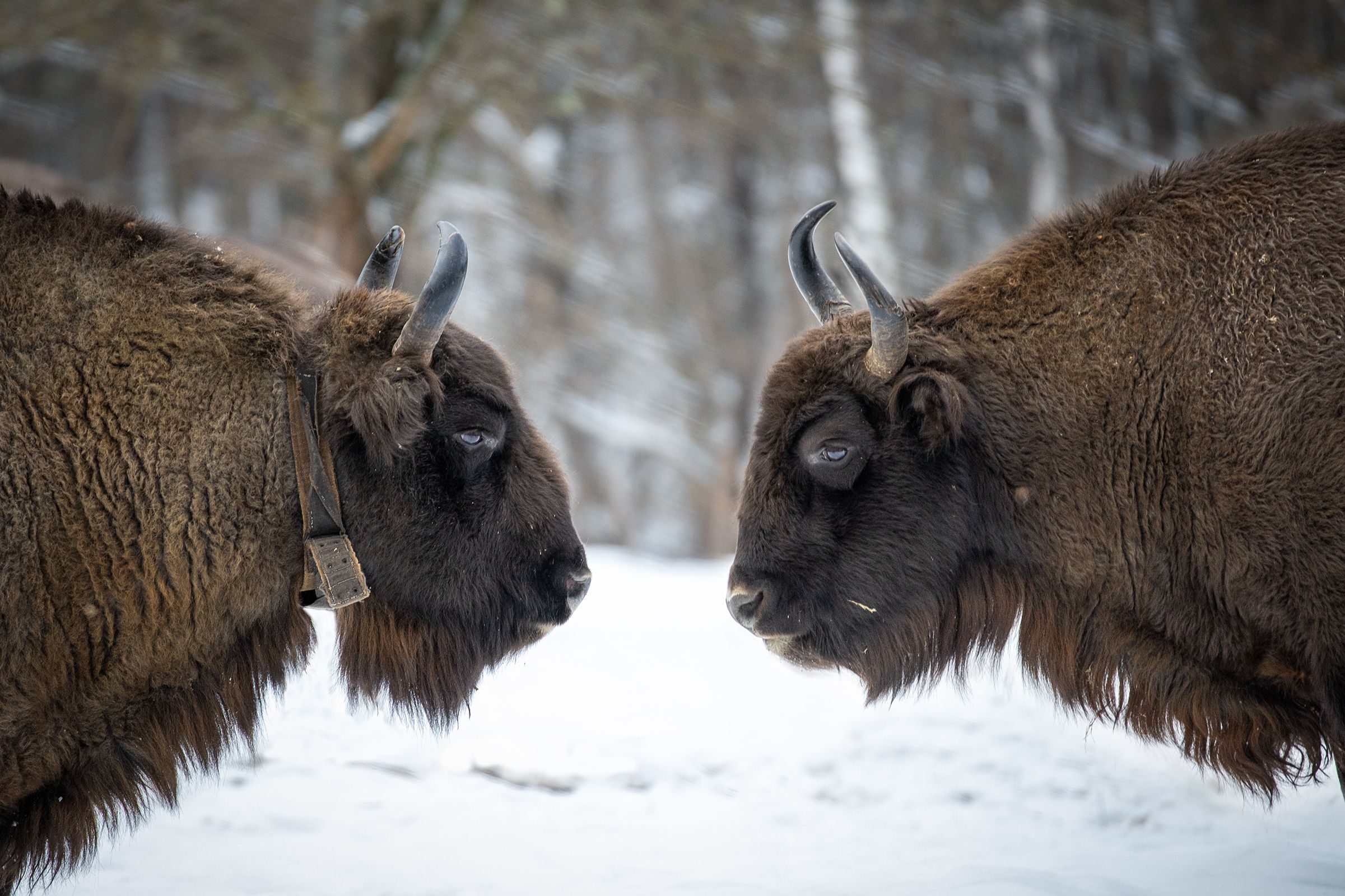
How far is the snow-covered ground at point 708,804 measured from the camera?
360cm

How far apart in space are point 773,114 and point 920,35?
6.21ft

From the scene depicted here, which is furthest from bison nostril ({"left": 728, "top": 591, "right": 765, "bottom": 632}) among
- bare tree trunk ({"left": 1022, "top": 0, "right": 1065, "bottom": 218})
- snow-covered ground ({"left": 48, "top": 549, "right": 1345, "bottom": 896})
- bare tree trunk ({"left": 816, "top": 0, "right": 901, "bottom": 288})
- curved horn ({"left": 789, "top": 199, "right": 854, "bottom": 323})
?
bare tree trunk ({"left": 1022, "top": 0, "right": 1065, "bottom": 218})

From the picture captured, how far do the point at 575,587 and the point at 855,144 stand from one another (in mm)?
7892

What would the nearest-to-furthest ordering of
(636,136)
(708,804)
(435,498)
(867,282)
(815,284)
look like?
(435,498) → (867,282) → (815,284) → (708,804) → (636,136)

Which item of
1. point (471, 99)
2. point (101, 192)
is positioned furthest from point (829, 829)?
point (101, 192)

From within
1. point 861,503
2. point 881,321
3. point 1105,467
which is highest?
point 881,321

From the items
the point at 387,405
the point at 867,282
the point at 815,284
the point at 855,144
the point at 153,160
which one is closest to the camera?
the point at 387,405

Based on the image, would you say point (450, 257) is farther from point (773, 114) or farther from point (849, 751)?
point (773, 114)

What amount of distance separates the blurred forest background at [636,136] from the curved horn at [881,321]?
166 inches

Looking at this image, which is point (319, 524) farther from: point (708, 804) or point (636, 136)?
point (636, 136)

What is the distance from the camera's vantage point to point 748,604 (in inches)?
143

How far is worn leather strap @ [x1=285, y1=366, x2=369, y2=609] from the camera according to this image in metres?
3.05

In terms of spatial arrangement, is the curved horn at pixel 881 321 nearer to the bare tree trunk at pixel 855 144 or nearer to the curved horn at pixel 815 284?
the curved horn at pixel 815 284

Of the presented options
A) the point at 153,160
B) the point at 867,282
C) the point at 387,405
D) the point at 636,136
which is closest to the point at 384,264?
the point at 387,405
